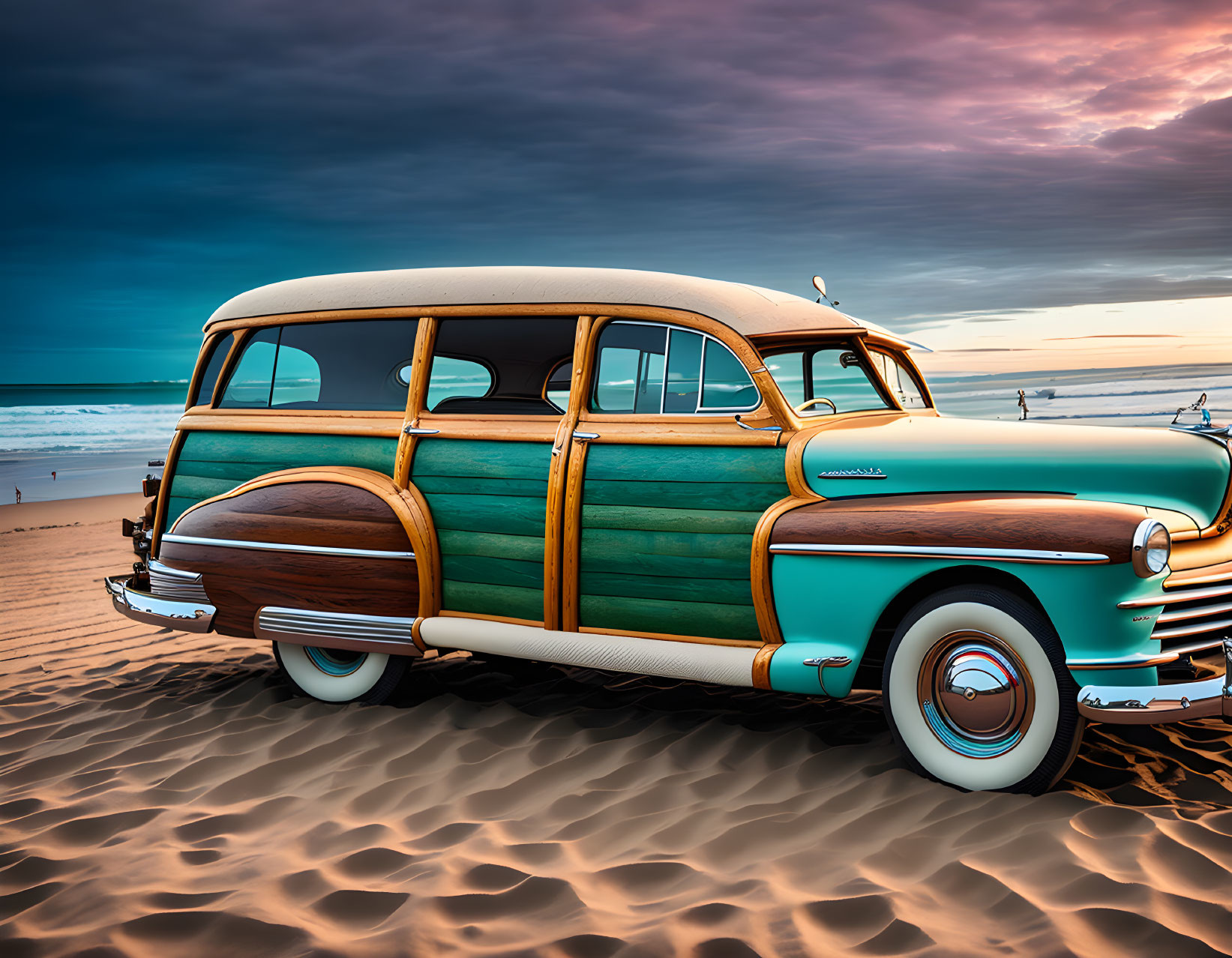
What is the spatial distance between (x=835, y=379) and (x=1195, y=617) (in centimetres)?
192

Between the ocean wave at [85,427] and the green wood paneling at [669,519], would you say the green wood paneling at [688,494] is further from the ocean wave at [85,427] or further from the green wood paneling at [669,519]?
the ocean wave at [85,427]

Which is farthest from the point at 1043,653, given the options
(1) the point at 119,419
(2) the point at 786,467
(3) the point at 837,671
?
(1) the point at 119,419

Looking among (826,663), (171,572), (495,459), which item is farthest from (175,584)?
(826,663)

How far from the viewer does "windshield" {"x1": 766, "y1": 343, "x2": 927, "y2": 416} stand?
14.3 feet

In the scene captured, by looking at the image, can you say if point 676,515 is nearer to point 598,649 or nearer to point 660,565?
point 660,565

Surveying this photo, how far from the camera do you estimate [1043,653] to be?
3.43 metres

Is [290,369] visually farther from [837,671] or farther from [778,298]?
[837,671]

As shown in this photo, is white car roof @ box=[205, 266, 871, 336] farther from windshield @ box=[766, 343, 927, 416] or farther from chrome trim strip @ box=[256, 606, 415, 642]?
chrome trim strip @ box=[256, 606, 415, 642]

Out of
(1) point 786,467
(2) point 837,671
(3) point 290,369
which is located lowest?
(2) point 837,671

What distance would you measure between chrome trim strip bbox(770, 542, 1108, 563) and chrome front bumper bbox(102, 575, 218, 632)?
330 centimetres

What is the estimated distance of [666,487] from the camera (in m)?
4.20

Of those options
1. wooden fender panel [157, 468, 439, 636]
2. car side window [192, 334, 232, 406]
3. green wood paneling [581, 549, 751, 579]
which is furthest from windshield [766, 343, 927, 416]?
car side window [192, 334, 232, 406]

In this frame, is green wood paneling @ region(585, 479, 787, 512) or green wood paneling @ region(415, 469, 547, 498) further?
green wood paneling @ region(415, 469, 547, 498)

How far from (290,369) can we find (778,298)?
2.75 metres
